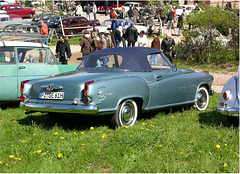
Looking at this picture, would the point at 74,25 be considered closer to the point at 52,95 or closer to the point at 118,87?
the point at 52,95

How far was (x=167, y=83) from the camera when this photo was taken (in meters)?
6.96

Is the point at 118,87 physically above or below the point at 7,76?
above

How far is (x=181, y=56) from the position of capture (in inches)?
698

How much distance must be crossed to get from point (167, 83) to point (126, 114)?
1178 mm

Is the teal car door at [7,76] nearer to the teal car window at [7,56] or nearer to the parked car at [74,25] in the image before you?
the teal car window at [7,56]

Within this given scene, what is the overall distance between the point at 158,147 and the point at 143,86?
5.02 ft

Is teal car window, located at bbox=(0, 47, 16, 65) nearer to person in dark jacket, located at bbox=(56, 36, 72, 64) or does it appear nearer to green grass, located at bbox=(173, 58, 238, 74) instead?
person in dark jacket, located at bbox=(56, 36, 72, 64)

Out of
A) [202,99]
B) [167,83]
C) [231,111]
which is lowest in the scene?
[202,99]

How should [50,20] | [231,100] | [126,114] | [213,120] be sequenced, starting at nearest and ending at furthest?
[231,100]
[126,114]
[213,120]
[50,20]

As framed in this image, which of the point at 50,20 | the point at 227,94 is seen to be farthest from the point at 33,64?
the point at 50,20

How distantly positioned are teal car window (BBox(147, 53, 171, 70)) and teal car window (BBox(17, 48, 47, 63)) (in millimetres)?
2969

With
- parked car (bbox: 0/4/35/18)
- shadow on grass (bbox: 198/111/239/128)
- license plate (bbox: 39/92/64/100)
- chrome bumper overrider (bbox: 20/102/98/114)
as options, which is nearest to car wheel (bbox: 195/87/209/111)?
shadow on grass (bbox: 198/111/239/128)

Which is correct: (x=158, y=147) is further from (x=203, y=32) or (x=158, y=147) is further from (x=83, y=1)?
(x=83, y=1)

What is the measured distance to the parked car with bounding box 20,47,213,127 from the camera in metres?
5.79
